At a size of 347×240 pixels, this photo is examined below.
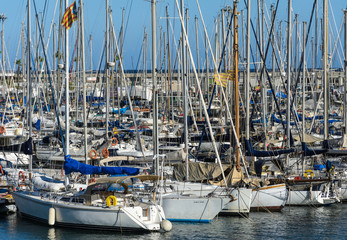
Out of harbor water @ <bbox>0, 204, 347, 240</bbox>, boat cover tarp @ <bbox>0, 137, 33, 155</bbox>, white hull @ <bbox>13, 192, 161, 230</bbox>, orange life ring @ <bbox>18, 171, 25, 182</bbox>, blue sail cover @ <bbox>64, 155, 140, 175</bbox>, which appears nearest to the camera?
white hull @ <bbox>13, 192, 161, 230</bbox>

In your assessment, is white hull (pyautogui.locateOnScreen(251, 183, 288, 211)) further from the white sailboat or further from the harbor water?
the white sailboat

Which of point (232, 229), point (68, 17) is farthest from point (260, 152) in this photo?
point (68, 17)

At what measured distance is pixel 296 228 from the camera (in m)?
27.2

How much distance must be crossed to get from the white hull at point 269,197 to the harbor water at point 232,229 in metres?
0.36

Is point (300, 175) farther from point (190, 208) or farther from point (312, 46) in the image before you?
point (312, 46)

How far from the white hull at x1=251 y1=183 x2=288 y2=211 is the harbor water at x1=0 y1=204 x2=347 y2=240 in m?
0.36

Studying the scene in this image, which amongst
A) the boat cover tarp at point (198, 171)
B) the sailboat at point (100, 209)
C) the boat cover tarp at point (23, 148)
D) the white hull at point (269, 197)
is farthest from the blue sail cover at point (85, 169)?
the white hull at point (269, 197)

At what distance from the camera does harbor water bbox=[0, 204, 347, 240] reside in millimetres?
25531

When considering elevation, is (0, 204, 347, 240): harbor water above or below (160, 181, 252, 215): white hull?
below

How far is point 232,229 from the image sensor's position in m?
26.9

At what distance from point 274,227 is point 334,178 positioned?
20.8 feet

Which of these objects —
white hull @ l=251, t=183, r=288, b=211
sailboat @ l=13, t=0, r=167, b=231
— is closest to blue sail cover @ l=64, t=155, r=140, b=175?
sailboat @ l=13, t=0, r=167, b=231

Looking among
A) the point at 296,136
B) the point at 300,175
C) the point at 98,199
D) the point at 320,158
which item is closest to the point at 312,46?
the point at 296,136

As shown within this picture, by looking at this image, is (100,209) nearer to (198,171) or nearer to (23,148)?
(198,171)
